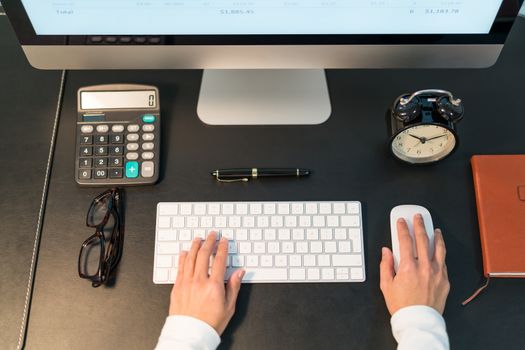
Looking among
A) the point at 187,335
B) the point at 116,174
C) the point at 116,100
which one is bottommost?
the point at 187,335

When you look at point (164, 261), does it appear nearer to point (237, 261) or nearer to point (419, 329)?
point (237, 261)

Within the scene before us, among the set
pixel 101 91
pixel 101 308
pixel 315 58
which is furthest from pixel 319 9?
pixel 101 308

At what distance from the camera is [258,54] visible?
0.63 m

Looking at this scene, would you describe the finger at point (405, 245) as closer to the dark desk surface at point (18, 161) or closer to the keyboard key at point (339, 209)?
the keyboard key at point (339, 209)

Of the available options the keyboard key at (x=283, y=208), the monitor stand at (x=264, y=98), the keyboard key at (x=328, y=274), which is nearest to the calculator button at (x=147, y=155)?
the monitor stand at (x=264, y=98)

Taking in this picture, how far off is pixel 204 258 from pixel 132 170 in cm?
18

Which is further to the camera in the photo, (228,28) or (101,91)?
(101,91)

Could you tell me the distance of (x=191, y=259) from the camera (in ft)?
2.12

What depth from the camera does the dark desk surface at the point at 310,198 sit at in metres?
0.64

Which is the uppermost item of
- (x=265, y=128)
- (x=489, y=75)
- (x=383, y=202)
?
(x=489, y=75)

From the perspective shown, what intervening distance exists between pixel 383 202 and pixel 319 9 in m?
0.30

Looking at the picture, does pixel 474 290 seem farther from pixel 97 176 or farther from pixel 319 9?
pixel 97 176

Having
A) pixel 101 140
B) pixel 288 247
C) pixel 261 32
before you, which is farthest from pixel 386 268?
pixel 101 140

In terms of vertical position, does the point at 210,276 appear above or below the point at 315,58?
below
